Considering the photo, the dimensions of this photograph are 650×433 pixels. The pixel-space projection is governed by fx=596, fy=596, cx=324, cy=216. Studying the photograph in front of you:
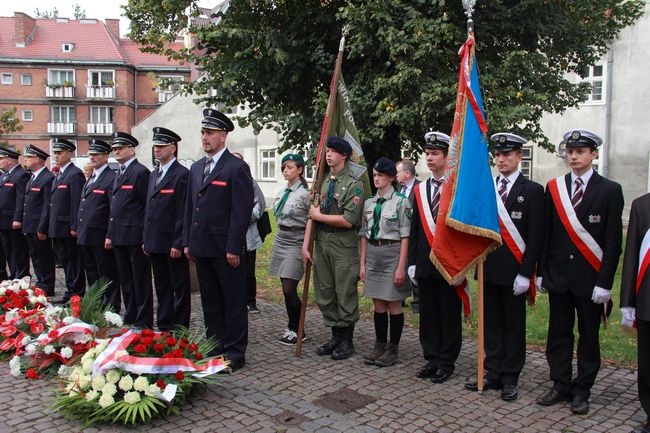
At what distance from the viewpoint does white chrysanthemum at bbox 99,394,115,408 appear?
4301 millimetres

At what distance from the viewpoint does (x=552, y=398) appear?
4.87 meters

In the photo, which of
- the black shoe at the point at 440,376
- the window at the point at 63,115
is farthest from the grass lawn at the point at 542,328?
the window at the point at 63,115

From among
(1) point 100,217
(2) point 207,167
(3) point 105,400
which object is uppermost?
(2) point 207,167

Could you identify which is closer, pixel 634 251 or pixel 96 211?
pixel 634 251

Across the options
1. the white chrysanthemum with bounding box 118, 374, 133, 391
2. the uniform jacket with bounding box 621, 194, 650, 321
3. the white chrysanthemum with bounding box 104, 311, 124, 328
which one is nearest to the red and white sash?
the uniform jacket with bounding box 621, 194, 650, 321

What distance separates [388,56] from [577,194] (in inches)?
245

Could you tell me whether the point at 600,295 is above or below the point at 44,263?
above

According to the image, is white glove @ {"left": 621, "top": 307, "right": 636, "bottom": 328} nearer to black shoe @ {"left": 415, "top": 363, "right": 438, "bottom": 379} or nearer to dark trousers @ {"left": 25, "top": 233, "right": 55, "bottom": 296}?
black shoe @ {"left": 415, "top": 363, "right": 438, "bottom": 379}

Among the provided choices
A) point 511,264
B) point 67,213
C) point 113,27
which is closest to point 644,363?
point 511,264

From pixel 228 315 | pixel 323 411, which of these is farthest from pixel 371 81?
pixel 323 411

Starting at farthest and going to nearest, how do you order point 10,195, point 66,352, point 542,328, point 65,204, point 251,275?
point 10,195, point 65,204, point 251,275, point 542,328, point 66,352

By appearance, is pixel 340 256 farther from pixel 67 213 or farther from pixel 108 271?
pixel 67 213

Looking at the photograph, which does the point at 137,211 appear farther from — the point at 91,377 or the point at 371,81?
the point at 371,81

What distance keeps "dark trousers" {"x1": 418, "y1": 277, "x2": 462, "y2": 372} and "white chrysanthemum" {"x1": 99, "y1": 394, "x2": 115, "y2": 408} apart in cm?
279
